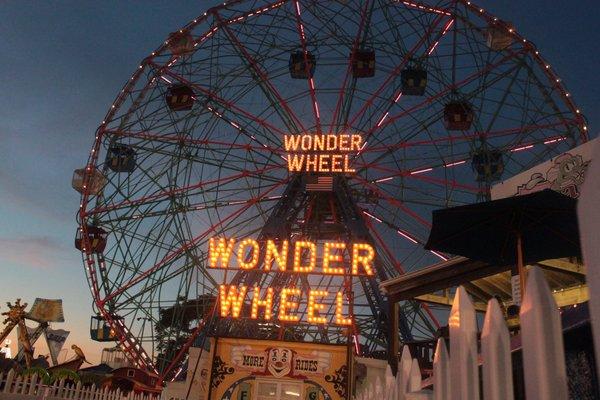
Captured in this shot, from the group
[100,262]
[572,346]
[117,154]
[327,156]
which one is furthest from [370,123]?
[572,346]

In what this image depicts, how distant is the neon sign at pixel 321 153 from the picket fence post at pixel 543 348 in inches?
893

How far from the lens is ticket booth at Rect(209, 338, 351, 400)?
13.2 meters

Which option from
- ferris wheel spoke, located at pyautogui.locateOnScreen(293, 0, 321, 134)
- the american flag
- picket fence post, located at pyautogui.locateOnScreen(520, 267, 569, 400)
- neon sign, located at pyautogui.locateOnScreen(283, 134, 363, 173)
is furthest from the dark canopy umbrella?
ferris wheel spoke, located at pyautogui.locateOnScreen(293, 0, 321, 134)

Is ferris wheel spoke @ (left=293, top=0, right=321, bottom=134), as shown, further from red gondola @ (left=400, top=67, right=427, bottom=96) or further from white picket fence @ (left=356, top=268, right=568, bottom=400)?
white picket fence @ (left=356, top=268, right=568, bottom=400)

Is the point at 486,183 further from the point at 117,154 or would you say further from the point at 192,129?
the point at 117,154

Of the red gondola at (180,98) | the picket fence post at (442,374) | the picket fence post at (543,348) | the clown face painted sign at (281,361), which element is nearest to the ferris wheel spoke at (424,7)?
the red gondola at (180,98)

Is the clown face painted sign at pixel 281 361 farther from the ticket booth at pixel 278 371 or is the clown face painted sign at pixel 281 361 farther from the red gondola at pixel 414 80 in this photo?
the red gondola at pixel 414 80

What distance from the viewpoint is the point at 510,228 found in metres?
7.42

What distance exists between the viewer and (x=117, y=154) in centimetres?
2672

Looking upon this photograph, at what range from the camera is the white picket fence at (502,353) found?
145 cm

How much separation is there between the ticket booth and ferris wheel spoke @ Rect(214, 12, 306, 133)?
14955 mm

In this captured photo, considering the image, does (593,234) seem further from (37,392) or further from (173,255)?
(173,255)

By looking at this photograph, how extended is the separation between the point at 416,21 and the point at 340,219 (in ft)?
32.5

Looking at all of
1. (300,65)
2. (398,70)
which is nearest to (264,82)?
(300,65)
